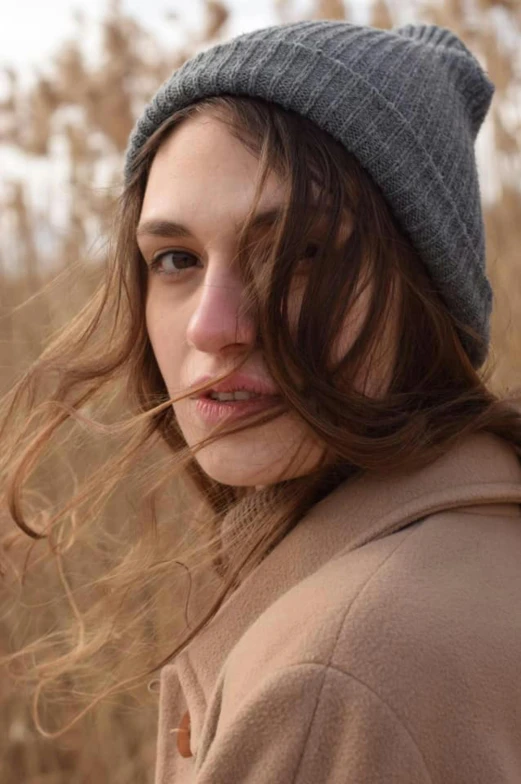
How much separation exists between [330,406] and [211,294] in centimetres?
18

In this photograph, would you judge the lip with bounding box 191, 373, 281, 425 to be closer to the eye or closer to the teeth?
the teeth

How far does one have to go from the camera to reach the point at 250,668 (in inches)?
33.2

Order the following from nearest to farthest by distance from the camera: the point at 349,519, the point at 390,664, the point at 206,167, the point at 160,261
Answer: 1. the point at 390,664
2. the point at 349,519
3. the point at 206,167
4. the point at 160,261

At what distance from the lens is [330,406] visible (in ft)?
3.35

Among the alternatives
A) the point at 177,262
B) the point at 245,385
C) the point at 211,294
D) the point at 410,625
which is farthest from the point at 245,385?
the point at 410,625

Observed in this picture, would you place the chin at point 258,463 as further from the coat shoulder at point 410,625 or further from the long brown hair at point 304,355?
the coat shoulder at point 410,625

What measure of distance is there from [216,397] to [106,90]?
97.5 inches

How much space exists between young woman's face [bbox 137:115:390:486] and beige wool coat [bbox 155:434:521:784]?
14cm

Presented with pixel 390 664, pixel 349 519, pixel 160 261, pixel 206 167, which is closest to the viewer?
pixel 390 664

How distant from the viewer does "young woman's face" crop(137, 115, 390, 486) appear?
3.44ft

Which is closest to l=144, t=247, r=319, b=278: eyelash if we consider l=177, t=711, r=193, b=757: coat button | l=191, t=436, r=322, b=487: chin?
l=191, t=436, r=322, b=487: chin

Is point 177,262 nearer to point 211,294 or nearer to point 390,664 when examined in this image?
point 211,294

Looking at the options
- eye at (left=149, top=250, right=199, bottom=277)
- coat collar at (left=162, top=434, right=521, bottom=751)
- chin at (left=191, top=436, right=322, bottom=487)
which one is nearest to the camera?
coat collar at (left=162, top=434, right=521, bottom=751)

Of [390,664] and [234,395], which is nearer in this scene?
[390,664]
